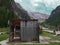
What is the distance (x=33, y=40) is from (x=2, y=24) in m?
49.2

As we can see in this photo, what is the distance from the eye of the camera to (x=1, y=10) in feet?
252

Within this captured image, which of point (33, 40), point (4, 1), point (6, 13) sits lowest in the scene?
point (33, 40)

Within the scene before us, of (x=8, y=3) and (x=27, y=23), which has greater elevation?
(x=8, y=3)

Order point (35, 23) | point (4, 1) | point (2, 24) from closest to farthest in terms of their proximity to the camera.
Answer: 1. point (35, 23)
2. point (2, 24)
3. point (4, 1)

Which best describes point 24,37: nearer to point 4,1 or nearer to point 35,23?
point 35,23

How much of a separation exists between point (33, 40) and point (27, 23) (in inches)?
82.3

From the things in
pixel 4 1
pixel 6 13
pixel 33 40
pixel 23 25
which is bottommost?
pixel 33 40

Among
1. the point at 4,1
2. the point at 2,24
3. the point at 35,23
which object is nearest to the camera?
the point at 35,23

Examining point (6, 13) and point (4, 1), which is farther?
point (4, 1)

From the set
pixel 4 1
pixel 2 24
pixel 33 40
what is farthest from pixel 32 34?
pixel 4 1

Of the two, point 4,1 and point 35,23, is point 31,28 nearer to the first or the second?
point 35,23

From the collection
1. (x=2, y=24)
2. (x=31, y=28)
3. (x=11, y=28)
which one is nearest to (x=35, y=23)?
(x=31, y=28)

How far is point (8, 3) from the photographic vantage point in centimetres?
9250

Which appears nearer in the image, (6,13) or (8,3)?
(6,13)
